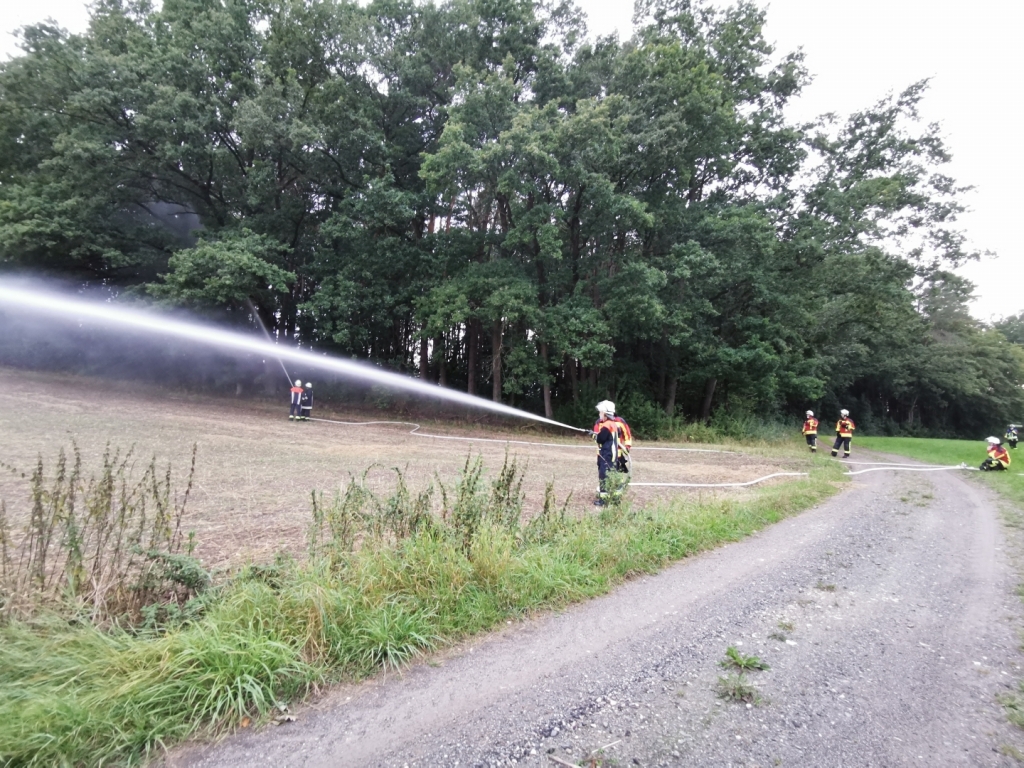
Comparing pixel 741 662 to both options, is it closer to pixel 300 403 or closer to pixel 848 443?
pixel 848 443

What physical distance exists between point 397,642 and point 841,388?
4438 cm

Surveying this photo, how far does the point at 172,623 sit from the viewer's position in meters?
2.99

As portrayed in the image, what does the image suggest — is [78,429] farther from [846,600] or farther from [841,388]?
[841,388]

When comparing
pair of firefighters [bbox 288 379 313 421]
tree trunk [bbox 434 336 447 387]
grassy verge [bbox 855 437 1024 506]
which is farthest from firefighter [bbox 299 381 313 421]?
grassy verge [bbox 855 437 1024 506]

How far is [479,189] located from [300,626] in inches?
814

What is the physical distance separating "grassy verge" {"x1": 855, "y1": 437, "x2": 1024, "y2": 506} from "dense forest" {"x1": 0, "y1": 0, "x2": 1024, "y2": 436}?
4.61 metres

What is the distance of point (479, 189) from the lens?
2127cm

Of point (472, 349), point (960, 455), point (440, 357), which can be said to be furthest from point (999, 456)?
point (440, 357)

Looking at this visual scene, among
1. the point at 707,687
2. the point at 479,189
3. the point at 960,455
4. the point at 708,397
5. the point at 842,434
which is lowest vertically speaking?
the point at 707,687

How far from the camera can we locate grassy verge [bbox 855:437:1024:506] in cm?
1093

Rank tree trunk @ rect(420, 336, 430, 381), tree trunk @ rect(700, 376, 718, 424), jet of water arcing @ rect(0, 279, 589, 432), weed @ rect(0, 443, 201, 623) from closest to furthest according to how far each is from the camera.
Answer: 1. weed @ rect(0, 443, 201, 623)
2. jet of water arcing @ rect(0, 279, 589, 432)
3. tree trunk @ rect(420, 336, 430, 381)
4. tree trunk @ rect(700, 376, 718, 424)

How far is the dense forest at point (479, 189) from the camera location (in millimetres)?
19125

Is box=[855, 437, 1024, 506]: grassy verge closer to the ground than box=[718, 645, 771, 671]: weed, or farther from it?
farther from it

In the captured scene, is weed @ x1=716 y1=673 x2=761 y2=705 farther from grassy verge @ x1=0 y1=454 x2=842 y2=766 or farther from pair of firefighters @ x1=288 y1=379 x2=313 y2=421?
pair of firefighters @ x1=288 y1=379 x2=313 y2=421
